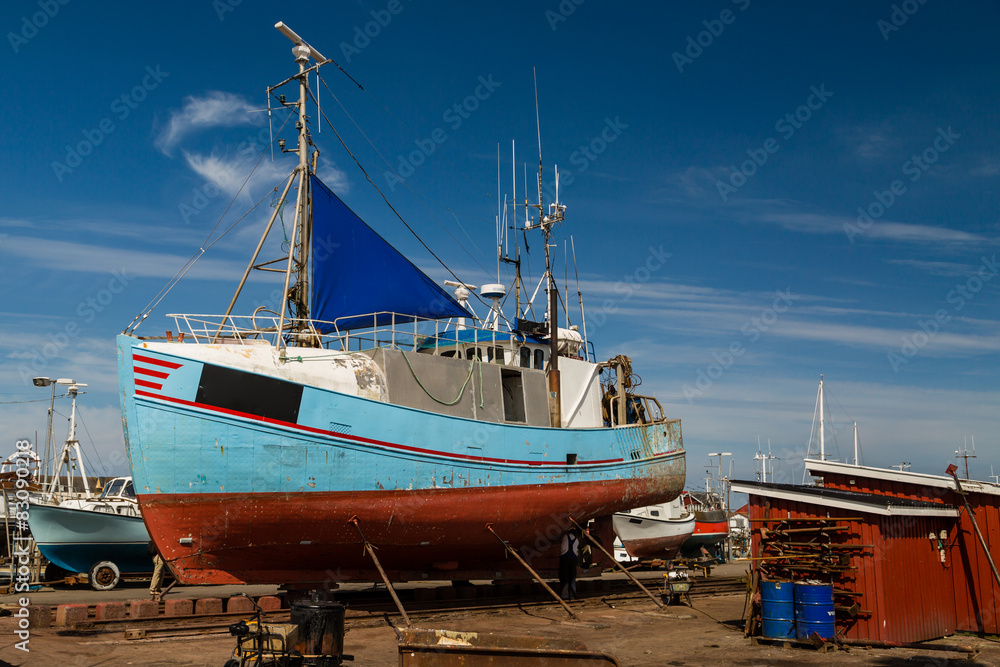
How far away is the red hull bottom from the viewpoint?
46.8ft

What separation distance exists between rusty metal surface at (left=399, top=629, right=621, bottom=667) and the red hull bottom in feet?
20.4

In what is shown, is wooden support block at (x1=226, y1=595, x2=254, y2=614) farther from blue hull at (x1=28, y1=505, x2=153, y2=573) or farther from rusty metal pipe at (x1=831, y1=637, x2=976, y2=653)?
rusty metal pipe at (x1=831, y1=637, x2=976, y2=653)

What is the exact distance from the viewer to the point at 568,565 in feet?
63.3

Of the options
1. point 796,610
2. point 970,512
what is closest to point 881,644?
point 796,610

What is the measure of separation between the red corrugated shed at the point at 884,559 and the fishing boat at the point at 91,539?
17.4 meters

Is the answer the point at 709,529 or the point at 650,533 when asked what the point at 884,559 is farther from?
the point at 709,529

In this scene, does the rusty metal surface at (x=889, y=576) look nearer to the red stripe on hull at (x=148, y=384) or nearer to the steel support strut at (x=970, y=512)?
the steel support strut at (x=970, y=512)

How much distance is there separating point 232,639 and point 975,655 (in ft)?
38.6

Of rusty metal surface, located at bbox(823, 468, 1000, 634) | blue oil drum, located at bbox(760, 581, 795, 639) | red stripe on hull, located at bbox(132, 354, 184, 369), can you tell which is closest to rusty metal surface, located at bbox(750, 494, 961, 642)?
rusty metal surface, located at bbox(823, 468, 1000, 634)

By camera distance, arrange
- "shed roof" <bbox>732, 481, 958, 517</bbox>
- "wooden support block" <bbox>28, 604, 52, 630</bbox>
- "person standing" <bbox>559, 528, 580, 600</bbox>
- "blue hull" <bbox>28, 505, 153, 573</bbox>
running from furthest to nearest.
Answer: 1. "blue hull" <bbox>28, 505, 153, 573</bbox>
2. "person standing" <bbox>559, 528, 580, 600</bbox>
3. "wooden support block" <bbox>28, 604, 52, 630</bbox>
4. "shed roof" <bbox>732, 481, 958, 517</bbox>

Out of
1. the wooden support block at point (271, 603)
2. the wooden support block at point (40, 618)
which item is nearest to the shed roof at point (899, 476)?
the wooden support block at point (271, 603)

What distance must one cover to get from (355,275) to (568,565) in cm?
868

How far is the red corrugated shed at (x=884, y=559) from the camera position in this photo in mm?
12969

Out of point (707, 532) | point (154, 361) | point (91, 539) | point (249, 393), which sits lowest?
point (707, 532)
